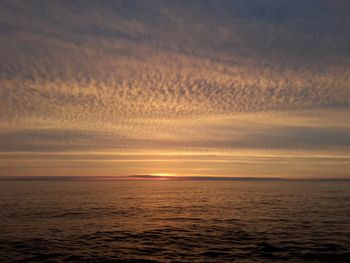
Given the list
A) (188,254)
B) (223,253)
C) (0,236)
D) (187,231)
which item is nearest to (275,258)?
(223,253)

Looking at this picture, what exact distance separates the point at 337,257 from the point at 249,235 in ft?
27.6

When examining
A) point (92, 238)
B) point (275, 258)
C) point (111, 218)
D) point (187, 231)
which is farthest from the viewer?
point (111, 218)

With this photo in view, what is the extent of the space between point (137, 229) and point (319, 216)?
2388 cm

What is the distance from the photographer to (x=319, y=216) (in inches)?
1676

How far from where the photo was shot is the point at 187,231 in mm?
31922

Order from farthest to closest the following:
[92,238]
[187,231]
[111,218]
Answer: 1. [111,218]
2. [187,231]
3. [92,238]

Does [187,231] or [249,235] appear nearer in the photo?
[249,235]

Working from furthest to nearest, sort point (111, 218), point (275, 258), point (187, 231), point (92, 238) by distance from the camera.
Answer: point (111, 218) → point (187, 231) → point (92, 238) → point (275, 258)

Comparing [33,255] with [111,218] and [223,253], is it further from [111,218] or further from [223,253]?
[111,218]

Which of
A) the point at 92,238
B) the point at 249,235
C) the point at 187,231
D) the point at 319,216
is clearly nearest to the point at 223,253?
the point at 249,235

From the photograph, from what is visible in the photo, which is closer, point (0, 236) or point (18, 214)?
point (0, 236)

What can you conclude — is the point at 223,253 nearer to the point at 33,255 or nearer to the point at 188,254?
the point at 188,254

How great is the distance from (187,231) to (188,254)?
902cm

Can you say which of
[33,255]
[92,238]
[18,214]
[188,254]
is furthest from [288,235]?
[18,214]
